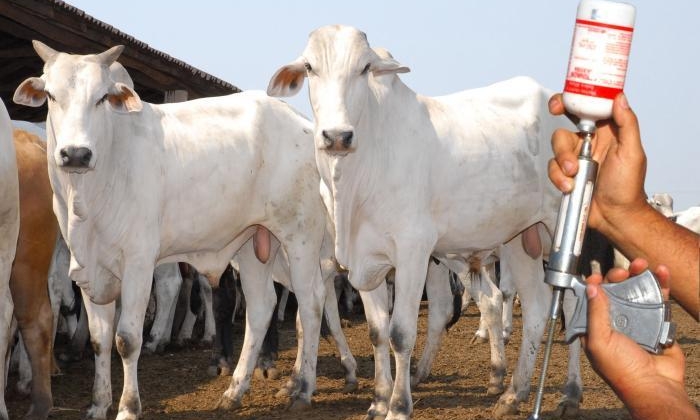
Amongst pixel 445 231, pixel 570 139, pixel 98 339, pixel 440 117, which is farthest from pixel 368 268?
pixel 570 139

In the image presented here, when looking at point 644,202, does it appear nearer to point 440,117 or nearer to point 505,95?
point 440,117

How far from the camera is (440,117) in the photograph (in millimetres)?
7973

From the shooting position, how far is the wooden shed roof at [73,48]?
1151 cm

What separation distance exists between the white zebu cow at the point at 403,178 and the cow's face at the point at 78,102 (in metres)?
1.10

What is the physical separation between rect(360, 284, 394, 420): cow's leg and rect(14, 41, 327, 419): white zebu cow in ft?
3.26

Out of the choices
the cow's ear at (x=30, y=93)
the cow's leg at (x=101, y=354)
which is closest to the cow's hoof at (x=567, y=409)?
the cow's leg at (x=101, y=354)

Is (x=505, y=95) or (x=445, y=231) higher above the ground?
(x=505, y=95)

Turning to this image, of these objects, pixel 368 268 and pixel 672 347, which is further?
pixel 368 268

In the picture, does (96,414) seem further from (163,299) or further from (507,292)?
(507,292)

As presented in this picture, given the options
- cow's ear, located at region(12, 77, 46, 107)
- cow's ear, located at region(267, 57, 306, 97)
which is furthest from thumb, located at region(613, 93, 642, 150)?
cow's ear, located at region(12, 77, 46, 107)

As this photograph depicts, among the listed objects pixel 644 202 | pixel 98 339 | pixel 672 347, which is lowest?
pixel 98 339

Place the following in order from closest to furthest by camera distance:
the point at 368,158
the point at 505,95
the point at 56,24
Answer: the point at 368,158
the point at 505,95
the point at 56,24

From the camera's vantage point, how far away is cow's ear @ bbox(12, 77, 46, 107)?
293 inches

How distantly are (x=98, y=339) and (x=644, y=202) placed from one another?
5.26m
